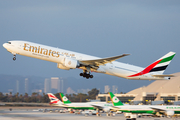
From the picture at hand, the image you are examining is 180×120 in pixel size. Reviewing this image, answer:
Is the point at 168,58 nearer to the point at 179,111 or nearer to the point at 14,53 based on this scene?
the point at 179,111

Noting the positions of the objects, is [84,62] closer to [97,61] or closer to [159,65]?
[97,61]

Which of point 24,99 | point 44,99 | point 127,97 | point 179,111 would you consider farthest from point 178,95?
point 24,99

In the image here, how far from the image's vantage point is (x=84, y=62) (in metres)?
50.3

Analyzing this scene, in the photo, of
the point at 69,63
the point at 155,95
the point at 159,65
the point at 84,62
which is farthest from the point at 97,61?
the point at 155,95

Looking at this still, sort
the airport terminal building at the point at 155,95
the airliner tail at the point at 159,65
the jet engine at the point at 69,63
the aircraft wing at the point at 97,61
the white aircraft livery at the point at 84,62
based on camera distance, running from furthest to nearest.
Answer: the airport terminal building at the point at 155,95
the airliner tail at the point at 159,65
the jet engine at the point at 69,63
the aircraft wing at the point at 97,61
the white aircraft livery at the point at 84,62

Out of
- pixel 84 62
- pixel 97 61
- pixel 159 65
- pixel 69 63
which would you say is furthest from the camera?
pixel 159 65

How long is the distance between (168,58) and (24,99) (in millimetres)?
124049

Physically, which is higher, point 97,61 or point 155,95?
point 97,61

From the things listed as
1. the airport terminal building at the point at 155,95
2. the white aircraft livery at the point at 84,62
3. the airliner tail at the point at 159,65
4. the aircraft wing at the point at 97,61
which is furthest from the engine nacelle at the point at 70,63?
the airport terminal building at the point at 155,95

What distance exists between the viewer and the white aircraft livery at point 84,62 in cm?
4803

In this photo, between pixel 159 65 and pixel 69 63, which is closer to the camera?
pixel 69 63

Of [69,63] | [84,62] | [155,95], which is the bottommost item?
[155,95]

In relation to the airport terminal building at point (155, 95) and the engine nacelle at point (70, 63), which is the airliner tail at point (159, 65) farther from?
the airport terminal building at point (155, 95)

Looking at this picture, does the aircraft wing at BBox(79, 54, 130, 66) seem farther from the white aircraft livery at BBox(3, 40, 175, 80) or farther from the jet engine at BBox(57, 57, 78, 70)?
the jet engine at BBox(57, 57, 78, 70)
